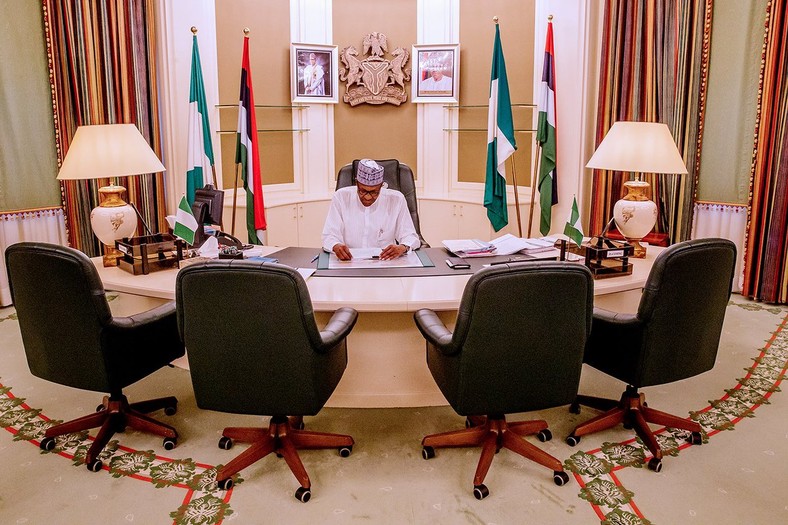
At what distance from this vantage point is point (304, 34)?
5637mm

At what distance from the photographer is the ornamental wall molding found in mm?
5727

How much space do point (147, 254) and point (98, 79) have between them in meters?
2.52

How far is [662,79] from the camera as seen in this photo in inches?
187

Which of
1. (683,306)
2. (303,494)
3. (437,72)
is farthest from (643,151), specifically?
(437,72)

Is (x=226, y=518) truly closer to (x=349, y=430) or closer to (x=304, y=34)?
(x=349, y=430)

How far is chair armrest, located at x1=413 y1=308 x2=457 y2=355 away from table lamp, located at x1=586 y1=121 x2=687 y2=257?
4.97 feet

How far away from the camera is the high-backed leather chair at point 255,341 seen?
190 cm

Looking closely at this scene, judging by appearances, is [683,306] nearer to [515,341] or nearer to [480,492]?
[515,341]

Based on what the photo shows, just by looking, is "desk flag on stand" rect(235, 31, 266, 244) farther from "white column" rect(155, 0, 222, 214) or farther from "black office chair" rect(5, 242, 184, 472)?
"black office chair" rect(5, 242, 184, 472)

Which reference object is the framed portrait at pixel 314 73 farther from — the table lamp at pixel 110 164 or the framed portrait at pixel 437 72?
the table lamp at pixel 110 164

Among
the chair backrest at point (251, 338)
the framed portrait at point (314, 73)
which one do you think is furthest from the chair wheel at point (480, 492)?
the framed portrait at point (314, 73)

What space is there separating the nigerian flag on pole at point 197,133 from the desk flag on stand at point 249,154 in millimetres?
287

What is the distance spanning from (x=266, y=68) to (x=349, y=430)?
403cm

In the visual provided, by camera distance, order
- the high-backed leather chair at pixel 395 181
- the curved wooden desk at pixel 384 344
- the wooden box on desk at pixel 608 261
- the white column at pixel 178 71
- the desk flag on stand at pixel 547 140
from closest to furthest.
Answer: the curved wooden desk at pixel 384 344, the wooden box on desk at pixel 608 261, the high-backed leather chair at pixel 395 181, the desk flag on stand at pixel 547 140, the white column at pixel 178 71
